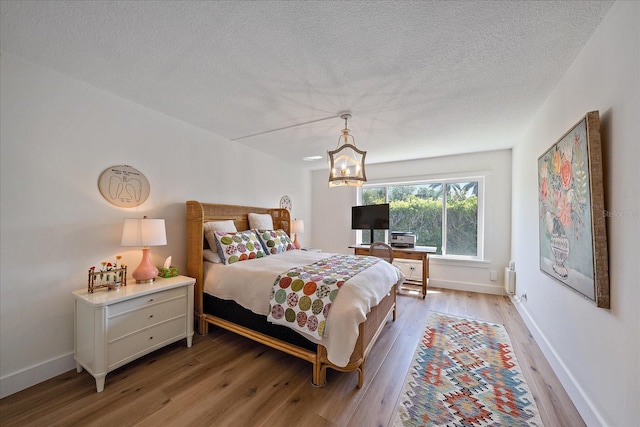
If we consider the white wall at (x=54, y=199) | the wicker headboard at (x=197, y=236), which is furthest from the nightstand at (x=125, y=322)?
the wicker headboard at (x=197, y=236)

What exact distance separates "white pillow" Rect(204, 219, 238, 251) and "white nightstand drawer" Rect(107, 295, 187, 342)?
2.25 feet

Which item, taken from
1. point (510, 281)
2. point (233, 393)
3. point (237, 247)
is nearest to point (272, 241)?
point (237, 247)

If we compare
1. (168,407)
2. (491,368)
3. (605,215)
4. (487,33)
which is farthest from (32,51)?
(491,368)

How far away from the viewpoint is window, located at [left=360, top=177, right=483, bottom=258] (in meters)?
4.28

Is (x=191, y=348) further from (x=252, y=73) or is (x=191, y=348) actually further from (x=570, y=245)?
(x=570, y=245)

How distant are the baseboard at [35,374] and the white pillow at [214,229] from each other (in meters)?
1.43

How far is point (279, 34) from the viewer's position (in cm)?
151

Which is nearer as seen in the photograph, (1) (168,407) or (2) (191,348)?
(1) (168,407)

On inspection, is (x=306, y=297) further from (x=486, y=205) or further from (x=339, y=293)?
(x=486, y=205)

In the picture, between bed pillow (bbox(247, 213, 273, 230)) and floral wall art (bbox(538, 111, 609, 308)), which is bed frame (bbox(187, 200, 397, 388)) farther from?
floral wall art (bbox(538, 111, 609, 308))

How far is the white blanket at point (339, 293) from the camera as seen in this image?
1.72 metres

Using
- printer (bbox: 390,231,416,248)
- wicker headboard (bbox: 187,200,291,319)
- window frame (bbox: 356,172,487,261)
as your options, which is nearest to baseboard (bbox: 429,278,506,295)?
window frame (bbox: 356,172,487,261)

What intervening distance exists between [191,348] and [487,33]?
347cm

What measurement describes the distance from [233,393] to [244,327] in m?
0.66
